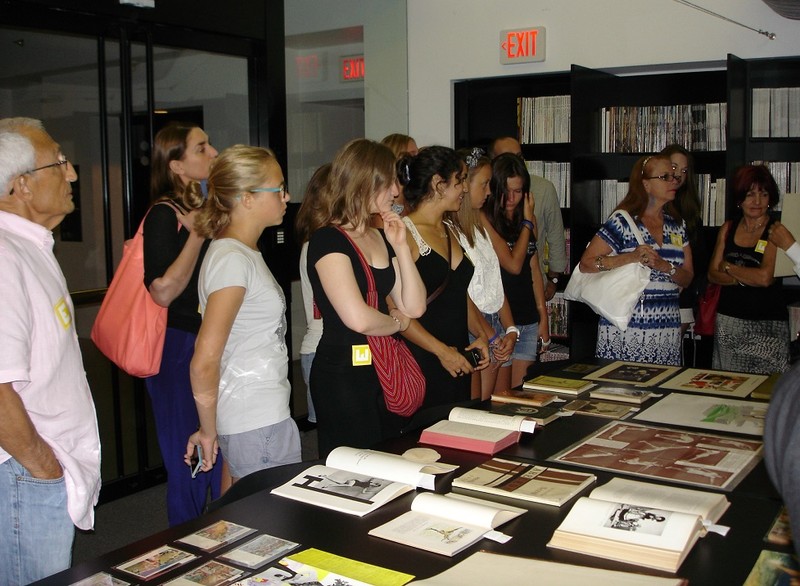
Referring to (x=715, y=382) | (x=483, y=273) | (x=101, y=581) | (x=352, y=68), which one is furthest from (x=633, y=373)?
(x=352, y=68)

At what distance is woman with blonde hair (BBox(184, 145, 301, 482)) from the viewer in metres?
2.56

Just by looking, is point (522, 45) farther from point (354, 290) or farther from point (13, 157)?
point (13, 157)

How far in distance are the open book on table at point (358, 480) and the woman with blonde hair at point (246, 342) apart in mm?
494

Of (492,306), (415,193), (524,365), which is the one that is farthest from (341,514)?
(524,365)

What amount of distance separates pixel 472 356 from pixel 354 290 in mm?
963

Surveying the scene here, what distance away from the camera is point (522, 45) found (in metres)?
5.88

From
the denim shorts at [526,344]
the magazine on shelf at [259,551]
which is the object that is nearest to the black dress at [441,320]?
the denim shorts at [526,344]

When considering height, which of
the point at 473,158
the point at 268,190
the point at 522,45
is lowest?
the point at 268,190

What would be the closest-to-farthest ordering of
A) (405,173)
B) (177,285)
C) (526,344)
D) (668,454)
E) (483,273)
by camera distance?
(668,454), (177,285), (405,173), (483,273), (526,344)

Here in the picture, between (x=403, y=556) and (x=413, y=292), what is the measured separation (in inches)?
56.4

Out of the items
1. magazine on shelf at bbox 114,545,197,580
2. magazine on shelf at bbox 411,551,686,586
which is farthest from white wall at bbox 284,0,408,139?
magazine on shelf at bbox 411,551,686,586

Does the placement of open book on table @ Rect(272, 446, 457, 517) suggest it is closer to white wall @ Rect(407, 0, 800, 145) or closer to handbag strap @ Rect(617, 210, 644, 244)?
handbag strap @ Rect(617, 210, 644, 244)

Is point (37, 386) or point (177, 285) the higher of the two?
point (177, 285)

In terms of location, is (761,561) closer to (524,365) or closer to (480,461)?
(480,461)
